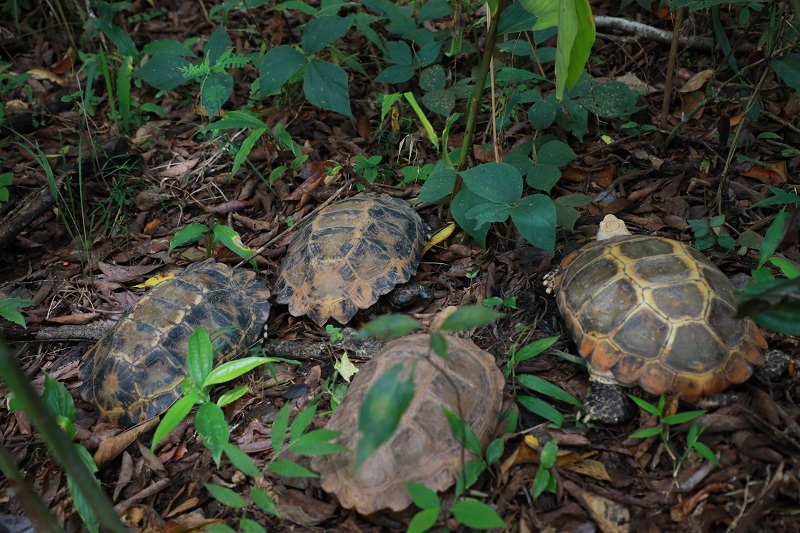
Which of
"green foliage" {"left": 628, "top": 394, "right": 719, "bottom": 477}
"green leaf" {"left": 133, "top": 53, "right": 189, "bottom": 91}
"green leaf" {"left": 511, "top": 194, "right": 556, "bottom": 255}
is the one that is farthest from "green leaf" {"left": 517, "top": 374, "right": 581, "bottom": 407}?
"green leaf" {"left": 133, "top": 53, "right": 189, "bottom": 91}

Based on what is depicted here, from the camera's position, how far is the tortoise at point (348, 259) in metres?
4.05

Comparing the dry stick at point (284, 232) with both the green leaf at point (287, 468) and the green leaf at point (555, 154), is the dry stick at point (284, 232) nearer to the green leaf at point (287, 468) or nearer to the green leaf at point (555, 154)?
the green leaf at point (555, 154)

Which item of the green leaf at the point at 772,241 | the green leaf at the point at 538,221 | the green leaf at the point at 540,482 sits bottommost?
the green leaf at the point at 540,482

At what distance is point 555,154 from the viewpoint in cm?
424

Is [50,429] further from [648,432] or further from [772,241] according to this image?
[772,241]

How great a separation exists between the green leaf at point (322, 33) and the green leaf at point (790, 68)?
3.04 metres

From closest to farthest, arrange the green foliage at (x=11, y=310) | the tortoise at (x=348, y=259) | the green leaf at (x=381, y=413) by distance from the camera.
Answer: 1. the green leaf at (x=381, y=413)
2. the green foliage at (x=11, y=310)
3. the tortoise at (x=348, y=259)

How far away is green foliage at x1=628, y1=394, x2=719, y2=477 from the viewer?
2.74 m

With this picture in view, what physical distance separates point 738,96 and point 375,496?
443 cm

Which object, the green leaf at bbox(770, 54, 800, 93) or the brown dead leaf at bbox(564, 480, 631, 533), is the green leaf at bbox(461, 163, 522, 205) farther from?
the green leaf at bbox(770, 54, 800, 93)

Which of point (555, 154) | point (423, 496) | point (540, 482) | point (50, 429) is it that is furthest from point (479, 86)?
point (50, 429)

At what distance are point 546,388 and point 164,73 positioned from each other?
4.19 metres

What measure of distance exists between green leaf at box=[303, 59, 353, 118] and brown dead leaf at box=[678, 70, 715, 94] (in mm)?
3004

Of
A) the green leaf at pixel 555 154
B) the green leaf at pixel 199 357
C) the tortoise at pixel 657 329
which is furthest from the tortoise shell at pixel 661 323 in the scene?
the green leaf at pixel 199 357
